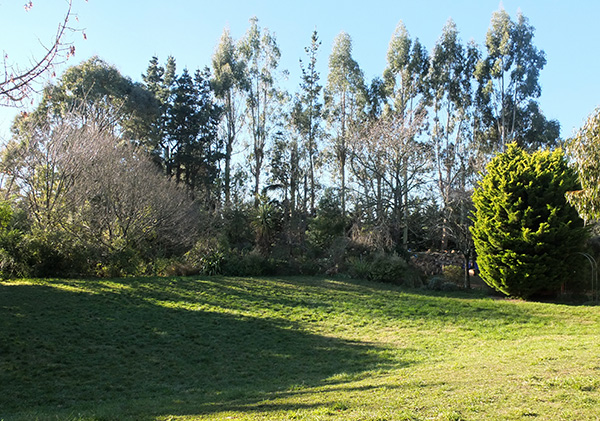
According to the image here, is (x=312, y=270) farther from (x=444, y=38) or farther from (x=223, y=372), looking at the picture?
(x=444, y=38)

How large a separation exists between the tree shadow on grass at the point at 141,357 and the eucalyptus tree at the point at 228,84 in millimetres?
19514

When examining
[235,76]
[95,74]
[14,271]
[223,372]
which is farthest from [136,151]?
[223,372]

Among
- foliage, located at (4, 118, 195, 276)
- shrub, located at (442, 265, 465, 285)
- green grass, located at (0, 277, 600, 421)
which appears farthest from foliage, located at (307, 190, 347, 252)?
foliage, located at (4, 118, 195, 276)

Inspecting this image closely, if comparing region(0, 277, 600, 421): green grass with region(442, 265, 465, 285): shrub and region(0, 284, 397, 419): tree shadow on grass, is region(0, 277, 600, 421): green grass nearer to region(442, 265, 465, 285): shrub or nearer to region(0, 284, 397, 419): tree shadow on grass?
region(0, 284, 397, 419): tree shadow on grass

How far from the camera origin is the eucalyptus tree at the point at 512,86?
27.7 m

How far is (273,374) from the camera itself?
25.6 feet

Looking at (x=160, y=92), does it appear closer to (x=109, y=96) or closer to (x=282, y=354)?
(x=109, y=96)

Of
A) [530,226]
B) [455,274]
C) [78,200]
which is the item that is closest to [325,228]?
[455,274]

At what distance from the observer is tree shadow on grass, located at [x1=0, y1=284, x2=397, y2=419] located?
623 centimetres

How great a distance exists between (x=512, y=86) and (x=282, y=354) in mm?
26551

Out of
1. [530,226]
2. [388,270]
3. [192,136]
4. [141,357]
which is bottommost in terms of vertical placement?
[141,357]

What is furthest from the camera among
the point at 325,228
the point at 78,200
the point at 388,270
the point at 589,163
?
the point at 325,228

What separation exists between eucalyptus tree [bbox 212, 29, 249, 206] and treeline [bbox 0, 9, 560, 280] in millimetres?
104

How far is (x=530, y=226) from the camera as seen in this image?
1541 cm
